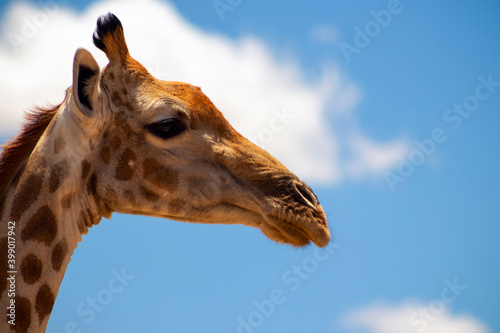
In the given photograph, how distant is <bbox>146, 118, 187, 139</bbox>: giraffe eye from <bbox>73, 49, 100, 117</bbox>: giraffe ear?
1.95 feet

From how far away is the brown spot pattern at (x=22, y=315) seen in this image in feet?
17.0

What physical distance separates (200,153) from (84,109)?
3.96 ft

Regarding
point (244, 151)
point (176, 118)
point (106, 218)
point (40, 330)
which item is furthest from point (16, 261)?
point (244, 151)

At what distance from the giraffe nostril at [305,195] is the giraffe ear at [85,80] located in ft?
7.03

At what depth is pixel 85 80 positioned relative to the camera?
18.9 feet

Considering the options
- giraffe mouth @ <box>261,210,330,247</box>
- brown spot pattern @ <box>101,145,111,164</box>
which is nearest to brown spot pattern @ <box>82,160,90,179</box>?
brown spot pattern @ <box>101,145,111,164</box>

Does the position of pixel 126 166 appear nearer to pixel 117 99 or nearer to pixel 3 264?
pixel 117 99

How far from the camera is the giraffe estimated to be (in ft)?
17.7

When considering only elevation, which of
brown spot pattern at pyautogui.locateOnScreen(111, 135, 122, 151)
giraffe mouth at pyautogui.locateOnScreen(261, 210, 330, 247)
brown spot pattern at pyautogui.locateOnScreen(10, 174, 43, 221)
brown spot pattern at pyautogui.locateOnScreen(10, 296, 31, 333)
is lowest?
brown spot pattern at pyautogui.locateOnScreen(10, 296, 31, 333)

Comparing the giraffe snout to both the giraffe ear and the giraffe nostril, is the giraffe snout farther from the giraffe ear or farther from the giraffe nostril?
the giraffe ear

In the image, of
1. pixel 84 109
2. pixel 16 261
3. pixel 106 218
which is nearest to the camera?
pixel 16 261

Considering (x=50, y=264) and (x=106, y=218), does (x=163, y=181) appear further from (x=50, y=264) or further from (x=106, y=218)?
(x=50, y=264)

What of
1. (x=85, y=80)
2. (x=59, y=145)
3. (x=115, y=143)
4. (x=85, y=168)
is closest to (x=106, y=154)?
(x=115, y=143)

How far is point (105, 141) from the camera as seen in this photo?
5.92 m
